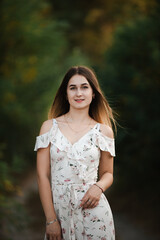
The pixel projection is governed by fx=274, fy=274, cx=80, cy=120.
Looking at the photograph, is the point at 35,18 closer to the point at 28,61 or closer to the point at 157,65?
the point at 28,61

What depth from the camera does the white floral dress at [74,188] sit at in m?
2.07

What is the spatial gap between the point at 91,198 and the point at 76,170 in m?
0.24

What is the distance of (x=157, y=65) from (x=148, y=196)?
253cm

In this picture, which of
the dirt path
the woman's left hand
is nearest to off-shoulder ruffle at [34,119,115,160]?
the woman's left hand

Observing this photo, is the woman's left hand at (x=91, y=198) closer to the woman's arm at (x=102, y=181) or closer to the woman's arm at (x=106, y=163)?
the woman's arm at (x=102, y=181)

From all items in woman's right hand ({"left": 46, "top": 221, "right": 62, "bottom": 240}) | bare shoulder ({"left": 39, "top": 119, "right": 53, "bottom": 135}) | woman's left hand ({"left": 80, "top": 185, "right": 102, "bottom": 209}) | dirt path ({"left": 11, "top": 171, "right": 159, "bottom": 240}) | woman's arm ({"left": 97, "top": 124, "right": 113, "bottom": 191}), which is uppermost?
bare shoulder ({"left": 39, "top": 119, "right": 53, "bottom": 135})

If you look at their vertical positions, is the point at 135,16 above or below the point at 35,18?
Answer: below

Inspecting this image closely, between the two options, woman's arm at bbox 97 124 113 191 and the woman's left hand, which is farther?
woman's arm at bbox 97 124 113 191

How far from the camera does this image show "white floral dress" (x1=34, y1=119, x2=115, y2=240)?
207cm

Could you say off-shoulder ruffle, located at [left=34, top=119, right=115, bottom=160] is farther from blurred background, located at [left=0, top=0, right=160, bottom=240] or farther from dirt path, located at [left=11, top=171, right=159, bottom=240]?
dirt path, located at [left=11, top=171, right=159, bottom=240]

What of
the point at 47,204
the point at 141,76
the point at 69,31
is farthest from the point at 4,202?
the point at 69,31

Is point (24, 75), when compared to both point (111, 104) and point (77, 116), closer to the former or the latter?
point (111, 104)

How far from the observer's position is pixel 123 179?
552 centimetres

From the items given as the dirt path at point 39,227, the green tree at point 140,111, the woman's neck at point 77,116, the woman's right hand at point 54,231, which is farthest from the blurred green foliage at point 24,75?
the woman's right hand at point 54,231
